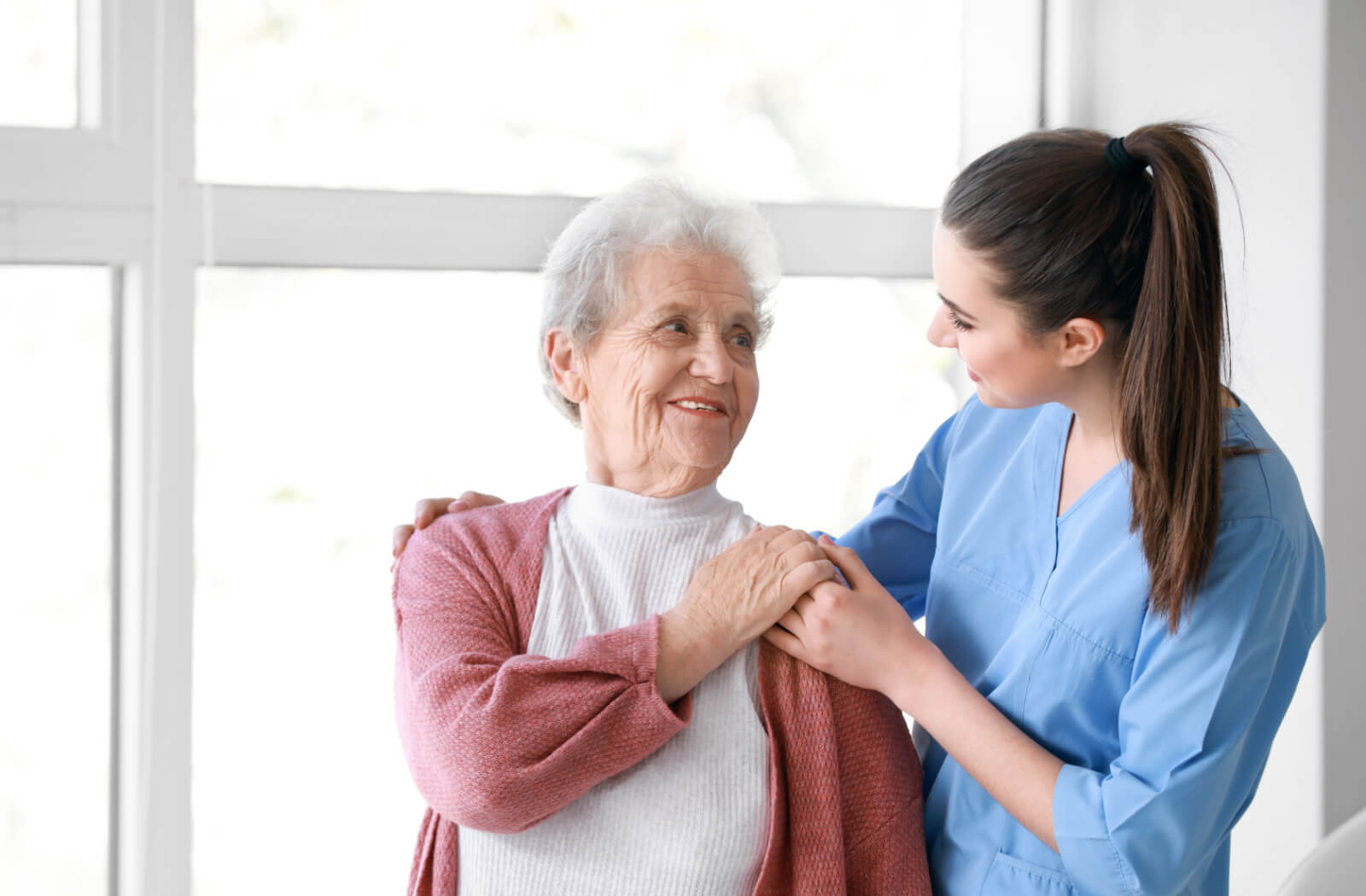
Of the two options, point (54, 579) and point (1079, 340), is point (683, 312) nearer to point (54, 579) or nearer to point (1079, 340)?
point (1079, 340)

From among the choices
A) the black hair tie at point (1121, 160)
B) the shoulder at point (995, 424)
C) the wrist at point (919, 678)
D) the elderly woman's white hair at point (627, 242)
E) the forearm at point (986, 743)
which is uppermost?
the black hair tie at point (1121, 160)

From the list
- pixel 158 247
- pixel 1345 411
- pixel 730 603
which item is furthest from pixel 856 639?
pixel 158 247

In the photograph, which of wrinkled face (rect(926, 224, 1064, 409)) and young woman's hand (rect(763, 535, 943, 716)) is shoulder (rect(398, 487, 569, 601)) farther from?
wrinkled face (rect(926, 224, 1064, 409))

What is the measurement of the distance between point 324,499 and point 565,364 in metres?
0.74

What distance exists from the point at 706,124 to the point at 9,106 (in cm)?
122

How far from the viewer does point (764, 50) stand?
228cm

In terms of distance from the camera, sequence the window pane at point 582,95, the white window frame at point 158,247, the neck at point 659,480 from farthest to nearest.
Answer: the window pane at point 582,95 < the white window frame at point 158,247 < the neck at point 659,480

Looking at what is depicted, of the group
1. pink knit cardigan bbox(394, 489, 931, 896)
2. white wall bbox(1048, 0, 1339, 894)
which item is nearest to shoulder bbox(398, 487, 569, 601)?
pink knit cardigan bbox(394, 489, 931, 896)

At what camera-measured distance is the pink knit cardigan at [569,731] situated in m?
1.20

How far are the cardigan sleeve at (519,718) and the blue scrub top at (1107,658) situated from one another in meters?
0.39

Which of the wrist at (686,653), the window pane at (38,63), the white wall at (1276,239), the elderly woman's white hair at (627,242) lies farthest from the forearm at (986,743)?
the window pane at (38,63)

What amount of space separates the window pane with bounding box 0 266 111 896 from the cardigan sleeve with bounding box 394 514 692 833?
0.84 metres

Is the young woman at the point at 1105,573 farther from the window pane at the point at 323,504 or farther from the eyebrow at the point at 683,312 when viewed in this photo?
the window pane at the point at 323,504

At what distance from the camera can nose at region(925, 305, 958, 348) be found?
4.38ft
